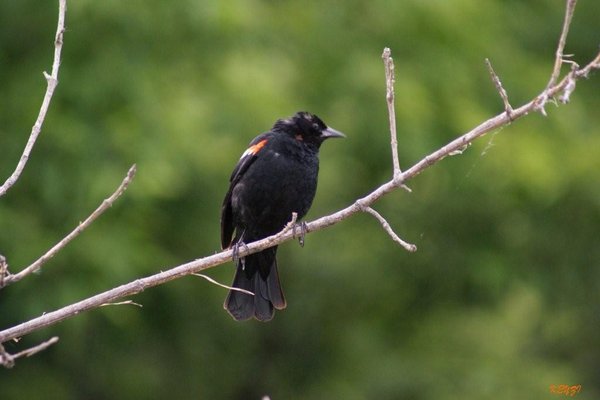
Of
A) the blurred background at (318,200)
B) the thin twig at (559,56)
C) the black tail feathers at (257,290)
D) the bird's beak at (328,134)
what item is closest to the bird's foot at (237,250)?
the black tail feathers at (257,290)

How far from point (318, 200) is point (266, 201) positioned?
3.15 m

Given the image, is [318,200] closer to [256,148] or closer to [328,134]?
[328,134]

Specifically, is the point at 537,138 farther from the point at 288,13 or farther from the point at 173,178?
the point at 173,178

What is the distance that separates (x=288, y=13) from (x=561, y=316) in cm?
341

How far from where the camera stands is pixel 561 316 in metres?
9.21

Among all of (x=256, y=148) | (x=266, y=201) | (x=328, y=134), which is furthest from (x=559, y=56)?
(x=328, y=134)

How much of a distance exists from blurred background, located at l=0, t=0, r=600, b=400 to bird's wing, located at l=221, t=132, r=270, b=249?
1.72 m

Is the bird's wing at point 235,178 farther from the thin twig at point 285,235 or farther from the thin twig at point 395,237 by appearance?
the thin twig at point 395,237

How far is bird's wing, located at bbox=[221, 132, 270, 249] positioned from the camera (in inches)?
203

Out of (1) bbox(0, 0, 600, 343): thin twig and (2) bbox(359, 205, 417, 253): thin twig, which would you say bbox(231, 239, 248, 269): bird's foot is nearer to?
(1) bbox(0, 0, 600, 343): thin twig

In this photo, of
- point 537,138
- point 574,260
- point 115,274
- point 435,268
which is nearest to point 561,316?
point 574,260

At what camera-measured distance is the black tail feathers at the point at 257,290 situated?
16.5ft

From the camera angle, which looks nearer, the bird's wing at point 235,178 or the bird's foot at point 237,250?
the bird's foot at point 237,250

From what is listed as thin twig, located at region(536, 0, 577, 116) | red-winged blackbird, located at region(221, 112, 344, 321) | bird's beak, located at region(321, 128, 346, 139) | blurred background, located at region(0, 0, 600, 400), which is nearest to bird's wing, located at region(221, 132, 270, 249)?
red-winged blackbird, located at region(221, 112, 344, 321)
